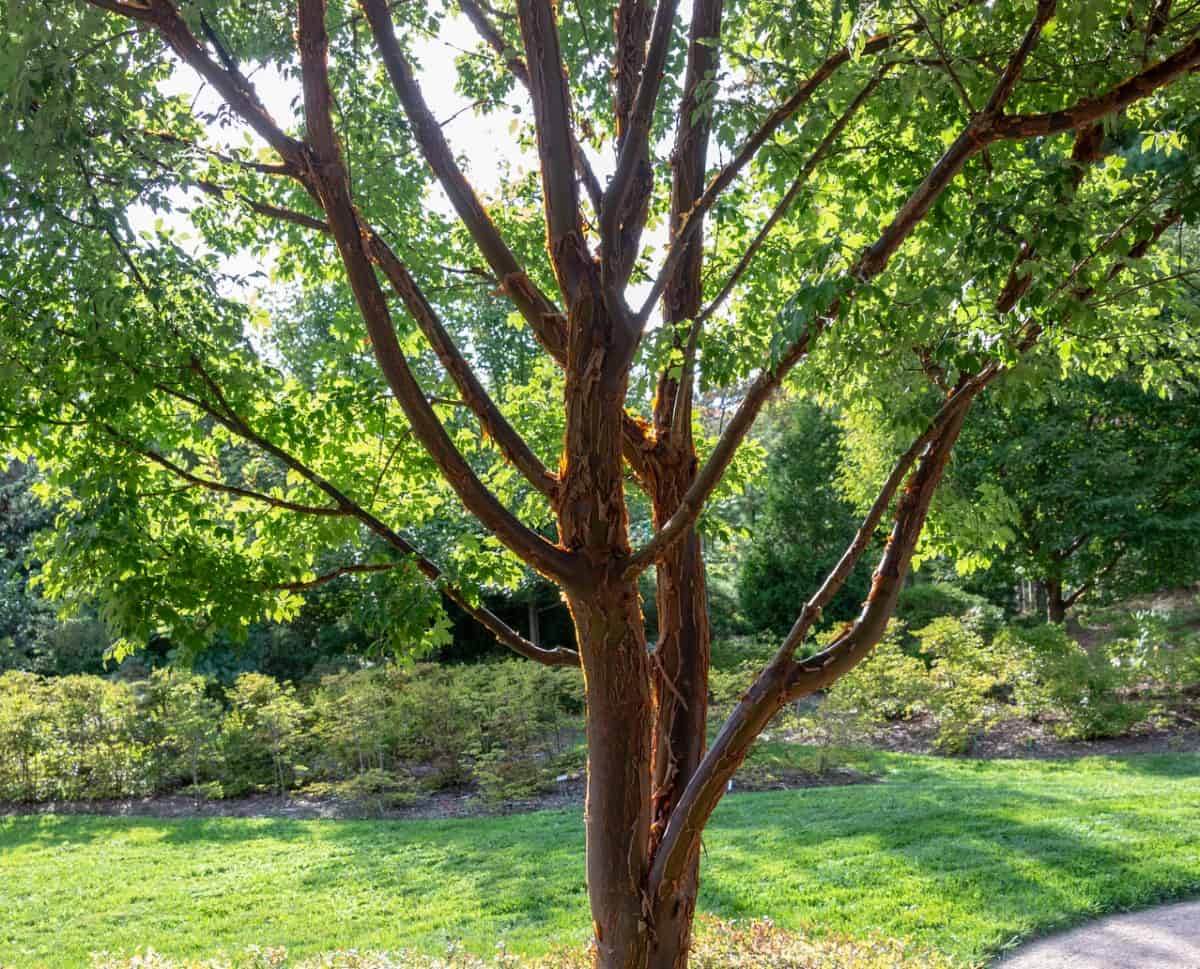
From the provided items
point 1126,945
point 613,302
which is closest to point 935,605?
point 1126,945

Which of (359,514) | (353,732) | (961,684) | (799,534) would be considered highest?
(799,534)

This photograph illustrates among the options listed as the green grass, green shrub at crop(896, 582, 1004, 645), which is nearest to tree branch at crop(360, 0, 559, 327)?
the green grass

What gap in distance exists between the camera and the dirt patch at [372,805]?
970cm

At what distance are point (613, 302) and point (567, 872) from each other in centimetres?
486

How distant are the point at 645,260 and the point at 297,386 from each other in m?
1.94

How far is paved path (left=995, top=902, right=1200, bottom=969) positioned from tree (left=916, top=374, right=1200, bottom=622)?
9.57m

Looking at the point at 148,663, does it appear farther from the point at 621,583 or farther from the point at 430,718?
the point at 621,583

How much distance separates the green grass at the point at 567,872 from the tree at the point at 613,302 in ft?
8.51

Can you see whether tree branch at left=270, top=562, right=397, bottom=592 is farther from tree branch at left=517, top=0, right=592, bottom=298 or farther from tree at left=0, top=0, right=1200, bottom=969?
tree branch at left=517, top=0, right=592, bottom=298

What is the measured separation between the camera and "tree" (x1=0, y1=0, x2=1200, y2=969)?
2959 mm

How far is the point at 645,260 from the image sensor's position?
5285mm

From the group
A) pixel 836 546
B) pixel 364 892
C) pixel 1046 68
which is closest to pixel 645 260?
pixel 1046 68

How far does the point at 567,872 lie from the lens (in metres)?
6.89

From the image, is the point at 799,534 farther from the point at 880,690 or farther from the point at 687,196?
A: the point at 687,196
